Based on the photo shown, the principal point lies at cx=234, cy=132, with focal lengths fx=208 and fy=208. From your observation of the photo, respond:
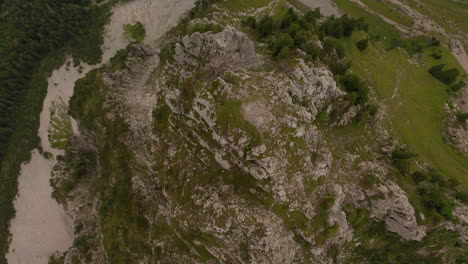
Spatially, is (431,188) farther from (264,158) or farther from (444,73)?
(444,73)

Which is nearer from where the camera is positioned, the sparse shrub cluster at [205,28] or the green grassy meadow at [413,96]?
the sparse shrub cluster at [205,28]

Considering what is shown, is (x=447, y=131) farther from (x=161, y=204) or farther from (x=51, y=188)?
(x=51, y=188)

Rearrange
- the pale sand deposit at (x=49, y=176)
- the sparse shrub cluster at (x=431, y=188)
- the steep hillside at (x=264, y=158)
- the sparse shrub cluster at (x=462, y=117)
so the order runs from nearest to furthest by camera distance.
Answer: the steep hillside at (x=264, y=158) → the sparse shrub cluster at (x=431, y=188) → the sparse shrub cluster at (x=462, y=117) → the pale sand deposit at (x=49, y=176)

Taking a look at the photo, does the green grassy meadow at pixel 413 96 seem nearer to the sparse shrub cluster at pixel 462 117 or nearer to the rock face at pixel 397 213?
the sparse shrub cluster at pixel 462 117

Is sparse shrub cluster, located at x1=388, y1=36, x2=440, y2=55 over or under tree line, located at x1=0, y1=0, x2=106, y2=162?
over

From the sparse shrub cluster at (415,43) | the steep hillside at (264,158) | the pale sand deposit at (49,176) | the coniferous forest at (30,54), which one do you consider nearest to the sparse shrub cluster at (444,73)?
the steep hillside at (264,158)

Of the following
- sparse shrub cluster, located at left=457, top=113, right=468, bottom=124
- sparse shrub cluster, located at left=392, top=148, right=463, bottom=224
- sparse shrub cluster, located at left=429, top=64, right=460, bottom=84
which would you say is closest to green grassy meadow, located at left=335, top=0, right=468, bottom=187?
sparse shrub cluster, located at left=429, top=64, right=460, bottom=84

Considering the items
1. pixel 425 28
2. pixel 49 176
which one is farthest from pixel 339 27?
pixel 49 176

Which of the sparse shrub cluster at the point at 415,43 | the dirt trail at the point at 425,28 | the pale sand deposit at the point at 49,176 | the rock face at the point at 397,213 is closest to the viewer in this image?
the rock face at the point at 397,213

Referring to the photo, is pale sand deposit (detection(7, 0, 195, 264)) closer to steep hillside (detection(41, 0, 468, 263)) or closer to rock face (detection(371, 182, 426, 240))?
steep hillside (detection(41, 0, 468, 263))

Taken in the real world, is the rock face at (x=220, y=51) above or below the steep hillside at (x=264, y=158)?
above
